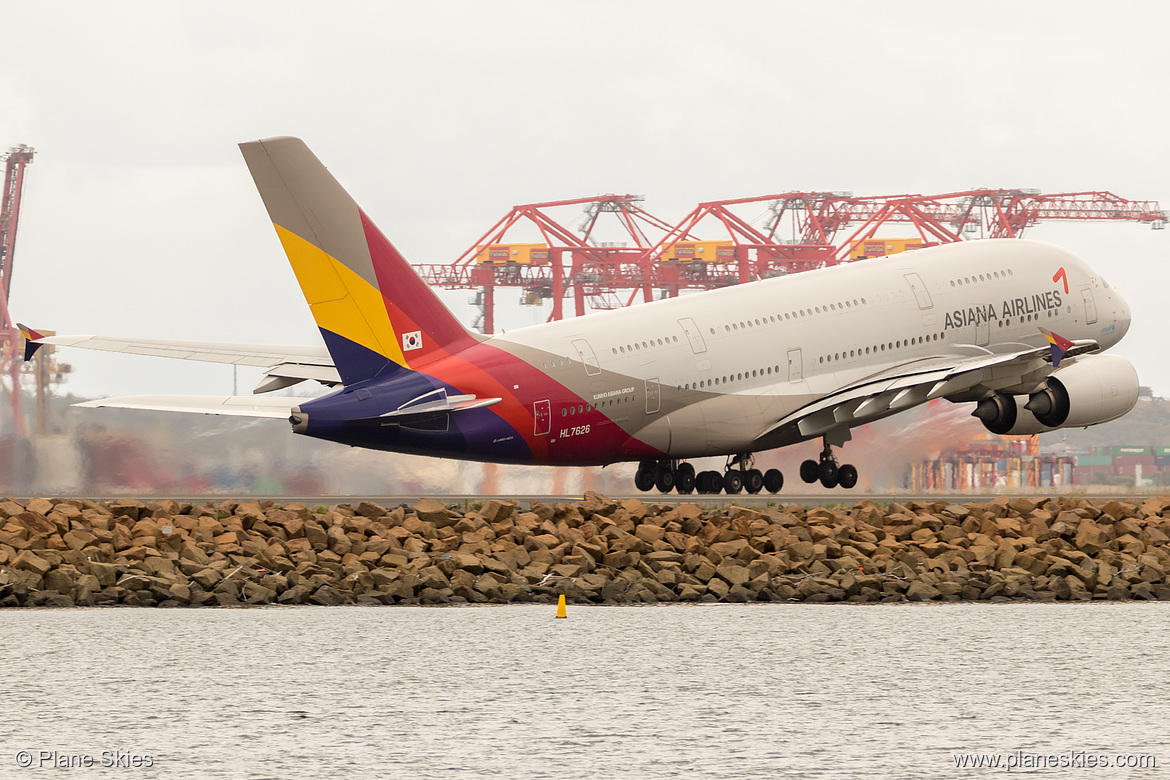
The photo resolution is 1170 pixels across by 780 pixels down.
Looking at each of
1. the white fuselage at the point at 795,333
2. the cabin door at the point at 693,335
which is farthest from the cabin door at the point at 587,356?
the cabin door at the point at 693,335

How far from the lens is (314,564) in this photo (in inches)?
898

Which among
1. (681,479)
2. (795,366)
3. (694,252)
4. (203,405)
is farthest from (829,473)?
(694,252)

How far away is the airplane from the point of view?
30.1 metres

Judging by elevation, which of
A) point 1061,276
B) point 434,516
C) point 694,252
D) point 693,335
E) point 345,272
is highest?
point 694,252

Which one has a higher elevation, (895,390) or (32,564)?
(895,390)

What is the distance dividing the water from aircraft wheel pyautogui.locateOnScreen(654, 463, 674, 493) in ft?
56.5

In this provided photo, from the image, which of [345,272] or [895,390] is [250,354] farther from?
[895,390]

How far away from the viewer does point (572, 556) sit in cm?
2323

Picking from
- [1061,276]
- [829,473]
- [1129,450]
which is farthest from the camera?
[1129,450]

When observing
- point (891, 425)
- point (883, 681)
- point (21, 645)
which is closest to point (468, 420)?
point (21, 645)

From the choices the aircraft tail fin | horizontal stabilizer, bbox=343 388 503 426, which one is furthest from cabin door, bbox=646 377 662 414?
the aircraft tail fin

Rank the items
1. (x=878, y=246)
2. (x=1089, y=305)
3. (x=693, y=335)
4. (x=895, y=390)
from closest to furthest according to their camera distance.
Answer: (x=693, y=335) < (x=895, y=390) < (x=1089, y=305) < (x=878, y=246)

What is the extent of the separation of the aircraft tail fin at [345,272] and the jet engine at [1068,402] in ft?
52.3

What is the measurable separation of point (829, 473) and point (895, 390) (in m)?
3.44
